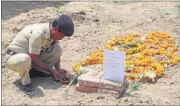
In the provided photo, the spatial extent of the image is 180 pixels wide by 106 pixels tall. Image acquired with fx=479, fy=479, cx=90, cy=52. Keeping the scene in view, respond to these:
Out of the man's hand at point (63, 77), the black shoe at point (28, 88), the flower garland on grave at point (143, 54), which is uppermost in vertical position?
the flower garland on grave at point (143, 54)

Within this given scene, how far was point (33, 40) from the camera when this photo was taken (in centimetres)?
623

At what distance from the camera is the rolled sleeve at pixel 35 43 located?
622 centimetres

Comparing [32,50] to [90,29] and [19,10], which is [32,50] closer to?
[90,29]

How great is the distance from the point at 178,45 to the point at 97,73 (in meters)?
2.27

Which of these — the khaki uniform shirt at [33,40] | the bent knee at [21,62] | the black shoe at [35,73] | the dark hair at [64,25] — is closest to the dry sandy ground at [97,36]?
the black shoe at [35,73]

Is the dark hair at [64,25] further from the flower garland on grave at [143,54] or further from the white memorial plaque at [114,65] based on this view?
the flower garland on grave at [143,54]

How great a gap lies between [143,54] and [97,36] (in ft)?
4.43

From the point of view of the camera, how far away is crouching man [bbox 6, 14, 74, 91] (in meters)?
6.16

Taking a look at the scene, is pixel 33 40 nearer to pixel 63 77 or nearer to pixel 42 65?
pixel 42 65

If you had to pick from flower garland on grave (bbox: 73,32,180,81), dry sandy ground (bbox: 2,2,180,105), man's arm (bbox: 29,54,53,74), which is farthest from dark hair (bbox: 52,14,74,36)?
flower garland on grave (bbox: 73,32,180,81)

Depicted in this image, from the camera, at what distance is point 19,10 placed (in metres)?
10.1

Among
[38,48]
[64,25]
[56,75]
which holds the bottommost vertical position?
[56,75]

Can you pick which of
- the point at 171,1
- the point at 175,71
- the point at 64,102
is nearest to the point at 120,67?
the point at 64,102

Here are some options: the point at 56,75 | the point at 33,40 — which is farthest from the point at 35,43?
the point at 56,75
